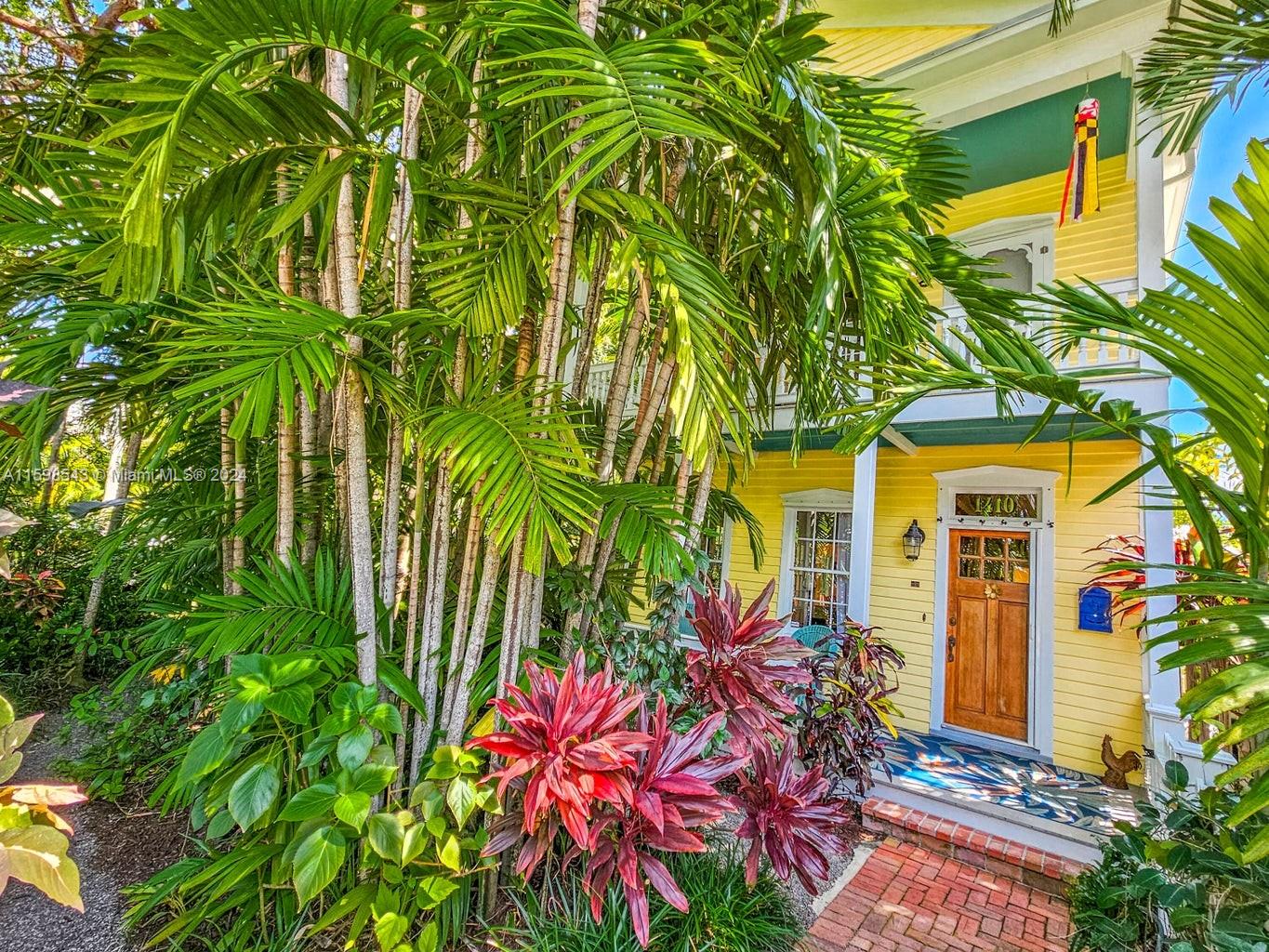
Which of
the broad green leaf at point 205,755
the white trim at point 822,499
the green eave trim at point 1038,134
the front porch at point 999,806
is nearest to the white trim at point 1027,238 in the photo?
the green eave trim at point 1038,134

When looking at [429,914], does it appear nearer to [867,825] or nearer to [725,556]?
[867,825]

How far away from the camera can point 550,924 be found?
1.58 m

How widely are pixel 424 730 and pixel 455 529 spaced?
0.70 metres

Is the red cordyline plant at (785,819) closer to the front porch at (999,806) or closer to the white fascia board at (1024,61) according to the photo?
the front porch at (999,806)

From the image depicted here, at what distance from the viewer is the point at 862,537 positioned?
14.1 feet

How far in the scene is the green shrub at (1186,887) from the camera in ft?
3.98

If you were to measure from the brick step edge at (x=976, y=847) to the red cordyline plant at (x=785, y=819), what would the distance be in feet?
6.10

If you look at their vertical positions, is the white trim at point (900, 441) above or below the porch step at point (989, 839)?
above

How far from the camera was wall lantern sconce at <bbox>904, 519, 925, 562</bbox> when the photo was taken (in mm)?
5195

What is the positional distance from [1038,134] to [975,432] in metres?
2.28

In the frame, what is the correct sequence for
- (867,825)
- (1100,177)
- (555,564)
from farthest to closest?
1. (1100,177)
2. (867,825)
3. (555,564)

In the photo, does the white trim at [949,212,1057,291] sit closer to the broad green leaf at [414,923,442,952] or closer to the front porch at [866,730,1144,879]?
the front porch at [866,730,1144,879]

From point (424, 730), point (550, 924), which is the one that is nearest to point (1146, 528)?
point (550, 924)

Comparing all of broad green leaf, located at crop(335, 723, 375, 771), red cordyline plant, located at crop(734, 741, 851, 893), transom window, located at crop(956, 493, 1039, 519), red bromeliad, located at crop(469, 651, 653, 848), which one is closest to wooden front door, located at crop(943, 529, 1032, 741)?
transom window, located at crop(956, 493, 1039, 519)
